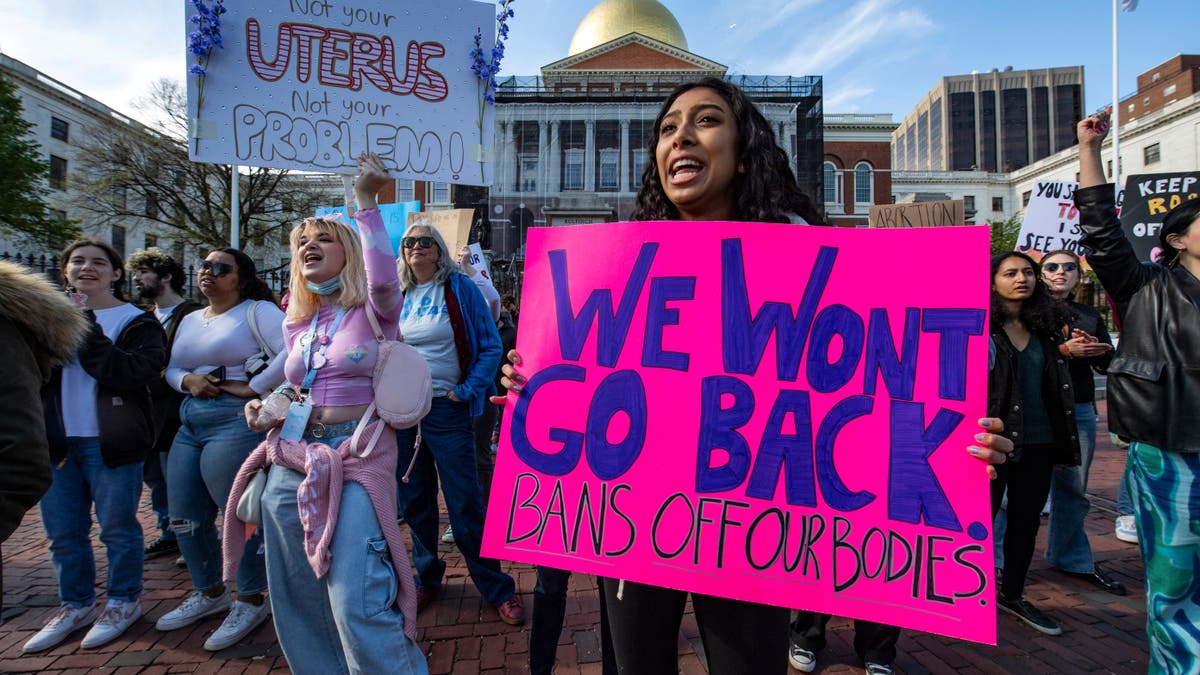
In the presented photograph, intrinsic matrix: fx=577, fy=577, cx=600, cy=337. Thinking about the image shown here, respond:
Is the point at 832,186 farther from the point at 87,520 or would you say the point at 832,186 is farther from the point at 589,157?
the point at 87,520

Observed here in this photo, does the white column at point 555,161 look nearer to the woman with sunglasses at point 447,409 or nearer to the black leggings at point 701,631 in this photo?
the woman with sunglasses at point 447,409

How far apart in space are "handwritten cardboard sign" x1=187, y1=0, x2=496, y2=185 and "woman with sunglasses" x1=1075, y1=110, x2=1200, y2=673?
295 centimetres

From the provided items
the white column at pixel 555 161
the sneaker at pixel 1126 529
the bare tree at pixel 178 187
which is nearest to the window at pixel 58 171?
the bare tree at pixel 178 187

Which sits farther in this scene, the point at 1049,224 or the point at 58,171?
the point at 58,171

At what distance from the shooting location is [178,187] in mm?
23594

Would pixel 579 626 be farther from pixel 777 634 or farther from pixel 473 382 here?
pixel 777 634

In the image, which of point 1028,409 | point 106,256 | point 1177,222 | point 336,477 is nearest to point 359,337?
point 336,477

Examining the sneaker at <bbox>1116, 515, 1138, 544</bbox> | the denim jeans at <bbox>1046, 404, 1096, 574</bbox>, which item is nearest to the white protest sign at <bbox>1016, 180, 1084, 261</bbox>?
the sneaker at <bbox>1116, 515, 1138, 544</bbox>

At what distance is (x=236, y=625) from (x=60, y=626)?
92 cm

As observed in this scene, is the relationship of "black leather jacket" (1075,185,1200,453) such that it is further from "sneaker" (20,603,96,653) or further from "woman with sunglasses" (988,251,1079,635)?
"sneaker" (20,603,96,653)

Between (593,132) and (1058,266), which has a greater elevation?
(593,132)

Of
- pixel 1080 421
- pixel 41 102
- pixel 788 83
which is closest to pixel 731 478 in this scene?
pixel 1080 421

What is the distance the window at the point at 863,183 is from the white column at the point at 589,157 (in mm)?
21434

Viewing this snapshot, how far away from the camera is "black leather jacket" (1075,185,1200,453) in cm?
205
